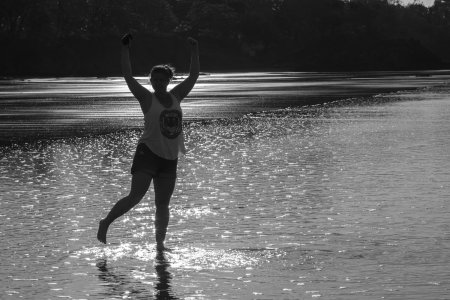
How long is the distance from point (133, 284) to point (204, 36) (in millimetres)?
156405

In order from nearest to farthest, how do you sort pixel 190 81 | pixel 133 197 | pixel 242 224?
pixel 133 197, pixel 190 81, pixel 242 224

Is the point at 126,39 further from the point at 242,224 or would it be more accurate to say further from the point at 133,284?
the point at 242,224

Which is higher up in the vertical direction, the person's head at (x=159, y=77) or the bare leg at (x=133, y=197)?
the person's head at (x=159, y=77)

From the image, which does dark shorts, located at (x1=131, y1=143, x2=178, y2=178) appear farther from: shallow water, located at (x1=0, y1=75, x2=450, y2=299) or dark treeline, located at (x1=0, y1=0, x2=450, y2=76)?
dark treeline, located at (x1=0, y1=0, x2=450, y2=76)

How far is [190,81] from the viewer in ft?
30.4

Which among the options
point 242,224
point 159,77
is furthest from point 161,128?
point 242,224

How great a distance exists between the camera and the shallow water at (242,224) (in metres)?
7.79

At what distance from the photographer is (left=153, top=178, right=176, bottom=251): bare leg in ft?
29.7

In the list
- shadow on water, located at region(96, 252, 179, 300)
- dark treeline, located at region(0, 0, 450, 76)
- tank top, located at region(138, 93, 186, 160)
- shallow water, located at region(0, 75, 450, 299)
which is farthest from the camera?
dark treeline, located at region(0, 0, 450, 76)

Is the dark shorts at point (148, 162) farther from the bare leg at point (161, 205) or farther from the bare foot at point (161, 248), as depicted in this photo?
the bare foot at point (161, 248)

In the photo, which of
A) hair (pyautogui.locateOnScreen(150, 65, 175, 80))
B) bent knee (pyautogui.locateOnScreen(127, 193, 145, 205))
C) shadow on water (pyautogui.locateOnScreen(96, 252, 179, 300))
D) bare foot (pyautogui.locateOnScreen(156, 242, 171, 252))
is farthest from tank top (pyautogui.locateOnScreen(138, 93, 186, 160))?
shadow on water (pyautogui.locateOnScreen(96, 252, 179, 300))

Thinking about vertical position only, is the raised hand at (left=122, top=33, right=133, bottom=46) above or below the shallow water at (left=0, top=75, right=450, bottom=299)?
above

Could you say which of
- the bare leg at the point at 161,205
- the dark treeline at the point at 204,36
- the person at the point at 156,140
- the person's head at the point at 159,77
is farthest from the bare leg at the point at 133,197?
the dark treeline at the point at 204,36

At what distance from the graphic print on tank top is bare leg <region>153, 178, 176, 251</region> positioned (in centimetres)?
38
